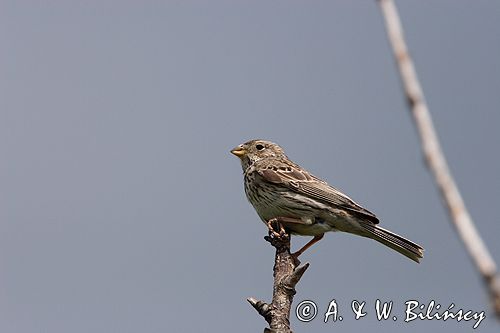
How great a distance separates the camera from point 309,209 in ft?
32.8

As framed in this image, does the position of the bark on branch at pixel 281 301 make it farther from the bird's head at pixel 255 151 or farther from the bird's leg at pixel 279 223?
the bird's head at pixel 255 151

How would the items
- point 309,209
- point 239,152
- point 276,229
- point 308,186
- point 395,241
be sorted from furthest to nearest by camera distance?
point 239,152
point 308,186
point 309,209
point 395,241
point 276,229

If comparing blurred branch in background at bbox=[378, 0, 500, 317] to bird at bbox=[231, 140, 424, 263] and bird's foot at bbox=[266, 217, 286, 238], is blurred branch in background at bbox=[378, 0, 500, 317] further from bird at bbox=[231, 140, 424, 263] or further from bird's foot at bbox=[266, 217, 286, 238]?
bird at bbox=[231, 140, 424, 263]

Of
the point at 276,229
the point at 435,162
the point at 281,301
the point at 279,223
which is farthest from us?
the point at 279,223

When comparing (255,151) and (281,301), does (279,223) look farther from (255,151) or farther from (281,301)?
(255,151)

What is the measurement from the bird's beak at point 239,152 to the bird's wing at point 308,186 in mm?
976

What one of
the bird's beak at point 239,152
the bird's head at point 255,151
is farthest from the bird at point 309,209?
the bird's beak at point 239,152

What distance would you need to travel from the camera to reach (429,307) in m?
6.40

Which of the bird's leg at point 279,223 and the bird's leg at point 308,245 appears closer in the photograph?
the bird's leg at point 279,223

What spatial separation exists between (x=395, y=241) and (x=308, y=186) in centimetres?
139

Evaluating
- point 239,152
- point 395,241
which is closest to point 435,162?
point 395,241

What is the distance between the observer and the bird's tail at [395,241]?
9625mm

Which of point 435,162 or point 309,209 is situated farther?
point 309,209

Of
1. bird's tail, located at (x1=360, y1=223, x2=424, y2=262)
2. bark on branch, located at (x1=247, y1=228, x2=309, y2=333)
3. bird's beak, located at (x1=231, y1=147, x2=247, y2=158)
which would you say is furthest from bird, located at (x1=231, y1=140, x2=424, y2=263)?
bark on branch, located at (x1=247, y1=228, x2=309, y2=333)
